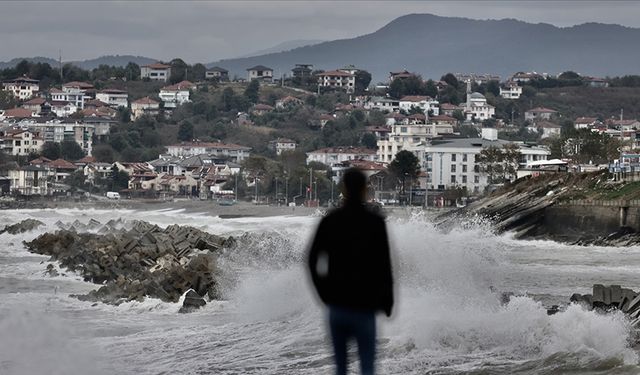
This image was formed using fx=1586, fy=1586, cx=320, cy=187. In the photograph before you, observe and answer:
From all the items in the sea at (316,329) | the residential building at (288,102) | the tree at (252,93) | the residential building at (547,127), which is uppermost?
the tree at (252,93)

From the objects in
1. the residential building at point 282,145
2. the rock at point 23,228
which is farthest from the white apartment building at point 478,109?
the rock at point 23,228

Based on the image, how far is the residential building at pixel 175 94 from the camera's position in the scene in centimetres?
17441

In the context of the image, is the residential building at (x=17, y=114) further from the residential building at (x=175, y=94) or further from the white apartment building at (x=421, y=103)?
the white apartment building at (x=421, y=103)

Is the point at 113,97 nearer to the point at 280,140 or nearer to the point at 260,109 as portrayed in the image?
the point at 260,109

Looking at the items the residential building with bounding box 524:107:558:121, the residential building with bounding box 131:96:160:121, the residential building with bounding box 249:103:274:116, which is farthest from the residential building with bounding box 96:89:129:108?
the residential building with bounding box 524:107:558:121

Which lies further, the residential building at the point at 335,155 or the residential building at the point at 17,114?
the residential building at the point at 17,114

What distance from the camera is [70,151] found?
148375 mm

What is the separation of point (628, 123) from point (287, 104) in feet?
122

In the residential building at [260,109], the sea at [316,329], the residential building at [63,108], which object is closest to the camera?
the sea at [316,329]

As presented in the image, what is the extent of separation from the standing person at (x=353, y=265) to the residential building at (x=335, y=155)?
11953 centimetres

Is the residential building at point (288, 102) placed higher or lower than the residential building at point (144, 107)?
higher

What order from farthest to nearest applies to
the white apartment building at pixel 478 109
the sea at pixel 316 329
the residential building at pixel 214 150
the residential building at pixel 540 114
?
the residential building at pixel 540 114, the white apartment building at pixel 478 109, the residential building at pixel 214 150, the sea at pixel 316 329

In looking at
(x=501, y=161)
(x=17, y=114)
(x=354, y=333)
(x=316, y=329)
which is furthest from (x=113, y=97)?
(x=354, y=333)

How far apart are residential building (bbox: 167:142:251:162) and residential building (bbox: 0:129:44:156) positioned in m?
12.6
